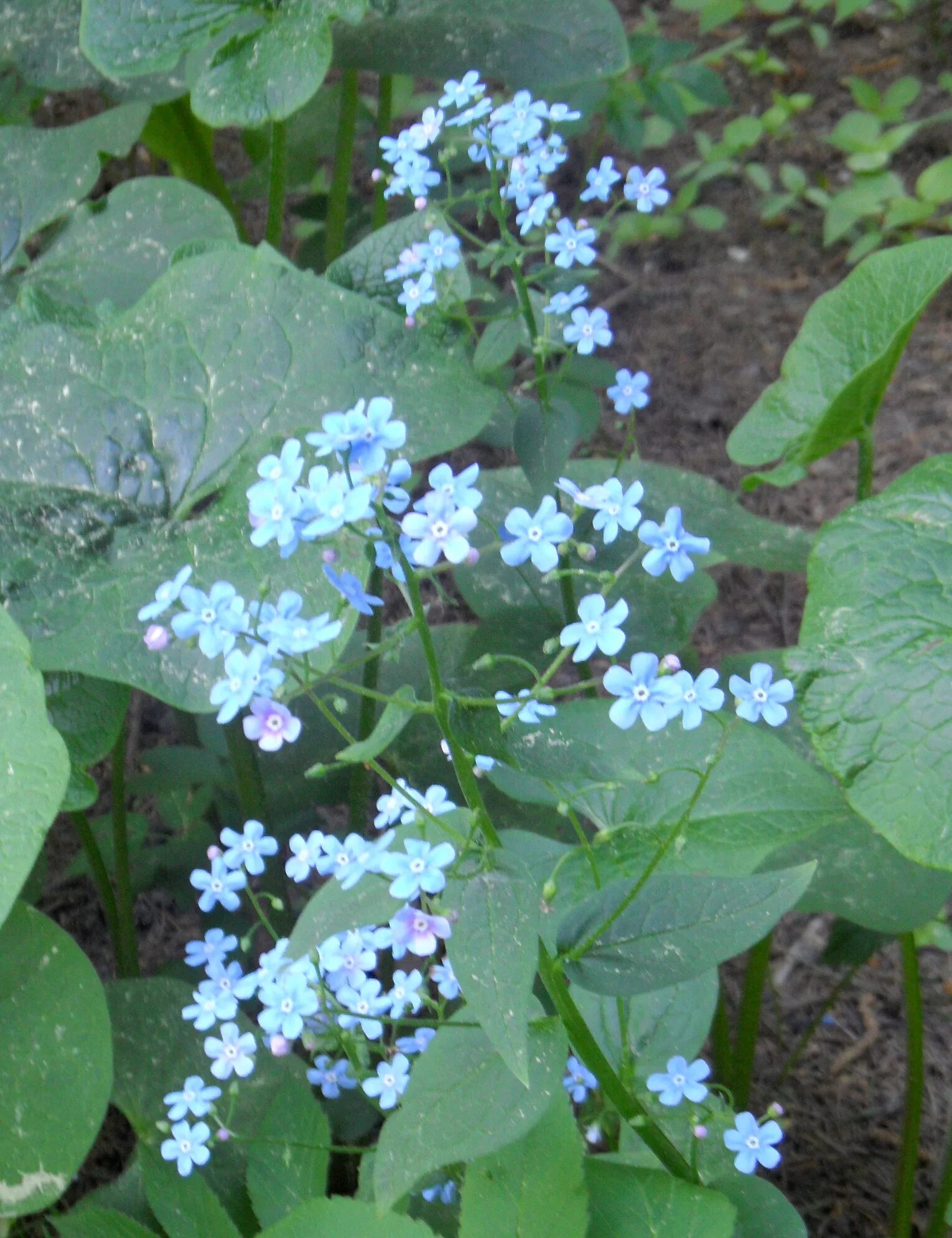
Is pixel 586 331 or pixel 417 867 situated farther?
pixel 586 331

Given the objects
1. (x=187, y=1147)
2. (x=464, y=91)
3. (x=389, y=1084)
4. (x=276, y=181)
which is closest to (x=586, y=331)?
(x=464, y=91)

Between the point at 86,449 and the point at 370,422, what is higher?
the point at 370,422

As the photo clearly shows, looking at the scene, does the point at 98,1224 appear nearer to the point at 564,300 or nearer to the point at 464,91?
the point at 564,300

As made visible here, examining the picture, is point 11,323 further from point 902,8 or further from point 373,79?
point 902,8

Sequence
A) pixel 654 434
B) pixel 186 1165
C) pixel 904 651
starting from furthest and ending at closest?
pixel 654 434 < pixel 904 651 < pixel 186 1165

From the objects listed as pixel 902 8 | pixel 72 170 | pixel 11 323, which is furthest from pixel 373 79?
pixel 11 323

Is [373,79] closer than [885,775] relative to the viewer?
No

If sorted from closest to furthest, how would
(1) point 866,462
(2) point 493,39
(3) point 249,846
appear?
1. (3) point 249,846
2. (1) point 866,462
3. (2) point 493,39
